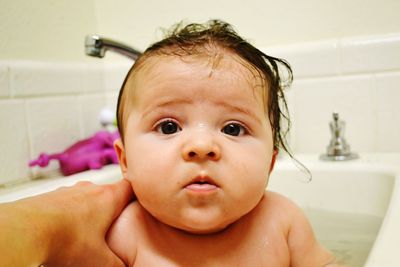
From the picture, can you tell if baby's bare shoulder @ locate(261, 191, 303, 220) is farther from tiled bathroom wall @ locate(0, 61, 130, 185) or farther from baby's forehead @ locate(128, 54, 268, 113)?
tiled bathroom wall @ locate(0, 61, 130, 185)

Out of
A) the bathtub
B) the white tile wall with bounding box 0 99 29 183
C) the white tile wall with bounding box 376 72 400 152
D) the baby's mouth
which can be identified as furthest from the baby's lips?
the white tile wall with bounding box 376 72 400 152

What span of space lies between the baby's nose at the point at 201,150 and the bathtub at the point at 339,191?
0.44 m

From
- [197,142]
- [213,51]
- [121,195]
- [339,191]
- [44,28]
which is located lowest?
[339,191]

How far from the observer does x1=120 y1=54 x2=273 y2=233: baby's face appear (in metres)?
0.54

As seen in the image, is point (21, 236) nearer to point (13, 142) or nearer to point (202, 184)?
point (202, 184)

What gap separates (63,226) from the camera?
520 mm

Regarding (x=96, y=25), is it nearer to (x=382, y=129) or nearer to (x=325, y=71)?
(x=325, y=71)

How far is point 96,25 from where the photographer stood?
1419 millimetres

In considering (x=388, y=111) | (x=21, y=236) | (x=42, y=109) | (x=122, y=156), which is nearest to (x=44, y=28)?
(x=42, y=109)

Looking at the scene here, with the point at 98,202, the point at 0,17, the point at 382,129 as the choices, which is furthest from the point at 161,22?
the point at 98,202

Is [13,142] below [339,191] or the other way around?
the other way around

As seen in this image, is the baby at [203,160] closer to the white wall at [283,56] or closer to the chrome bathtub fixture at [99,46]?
the chrome bathtub fixture at [99,46]

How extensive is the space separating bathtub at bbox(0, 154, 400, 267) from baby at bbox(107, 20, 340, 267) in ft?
0.88

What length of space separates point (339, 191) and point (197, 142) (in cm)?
62
